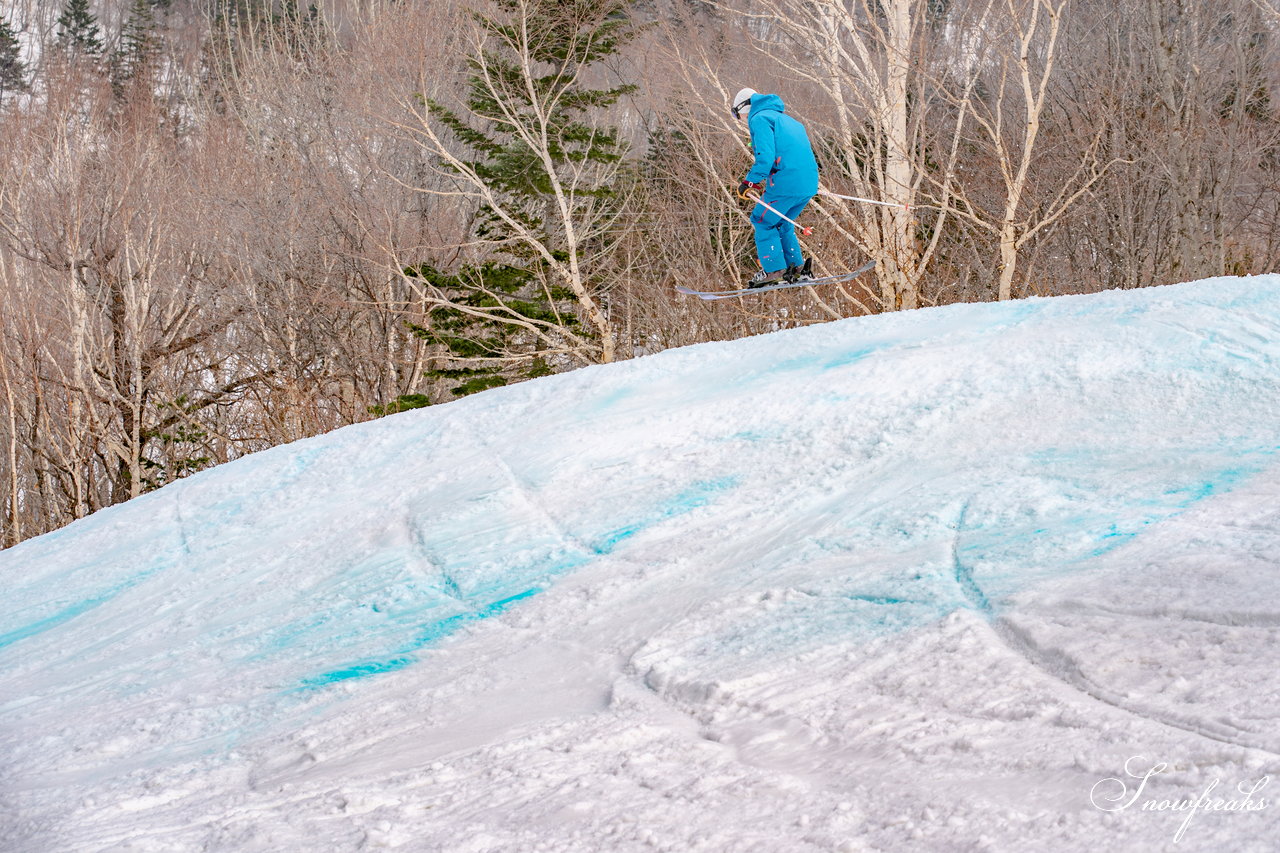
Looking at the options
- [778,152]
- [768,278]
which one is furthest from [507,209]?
[778,152]

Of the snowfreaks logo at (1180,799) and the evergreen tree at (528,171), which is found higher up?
the evergreen tree at (528,171)

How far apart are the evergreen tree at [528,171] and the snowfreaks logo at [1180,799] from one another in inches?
507

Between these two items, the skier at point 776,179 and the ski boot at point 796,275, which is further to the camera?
the ski boot at point 796,275

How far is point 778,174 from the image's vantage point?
7.49 metres

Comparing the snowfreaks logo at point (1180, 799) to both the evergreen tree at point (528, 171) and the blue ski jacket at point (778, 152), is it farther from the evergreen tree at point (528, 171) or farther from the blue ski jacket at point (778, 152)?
the evergreen tree at point (528, 171)

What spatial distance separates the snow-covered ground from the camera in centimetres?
261

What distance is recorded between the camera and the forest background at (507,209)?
1596 cm

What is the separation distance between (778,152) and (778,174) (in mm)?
164

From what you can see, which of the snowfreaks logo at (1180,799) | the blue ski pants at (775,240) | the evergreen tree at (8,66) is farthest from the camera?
the evergreen tree at (8,66)

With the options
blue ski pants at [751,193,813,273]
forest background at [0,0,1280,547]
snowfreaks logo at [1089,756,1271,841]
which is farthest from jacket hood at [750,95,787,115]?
forest background at [0,0,1280,547]

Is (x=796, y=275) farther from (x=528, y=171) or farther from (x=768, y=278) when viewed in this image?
(x=528, y=171)

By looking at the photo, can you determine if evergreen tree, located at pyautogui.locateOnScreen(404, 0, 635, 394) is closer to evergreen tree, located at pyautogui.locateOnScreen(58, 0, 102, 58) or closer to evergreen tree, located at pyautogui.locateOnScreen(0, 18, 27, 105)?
evergreen tree, located at pyautogui.locateOnScreen(58, 0, 102, 58)

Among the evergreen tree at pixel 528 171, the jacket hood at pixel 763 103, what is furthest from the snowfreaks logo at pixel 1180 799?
the evergreen tree at pixel 528 171

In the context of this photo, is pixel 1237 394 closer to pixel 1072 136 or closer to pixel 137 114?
pixel 1072 136
